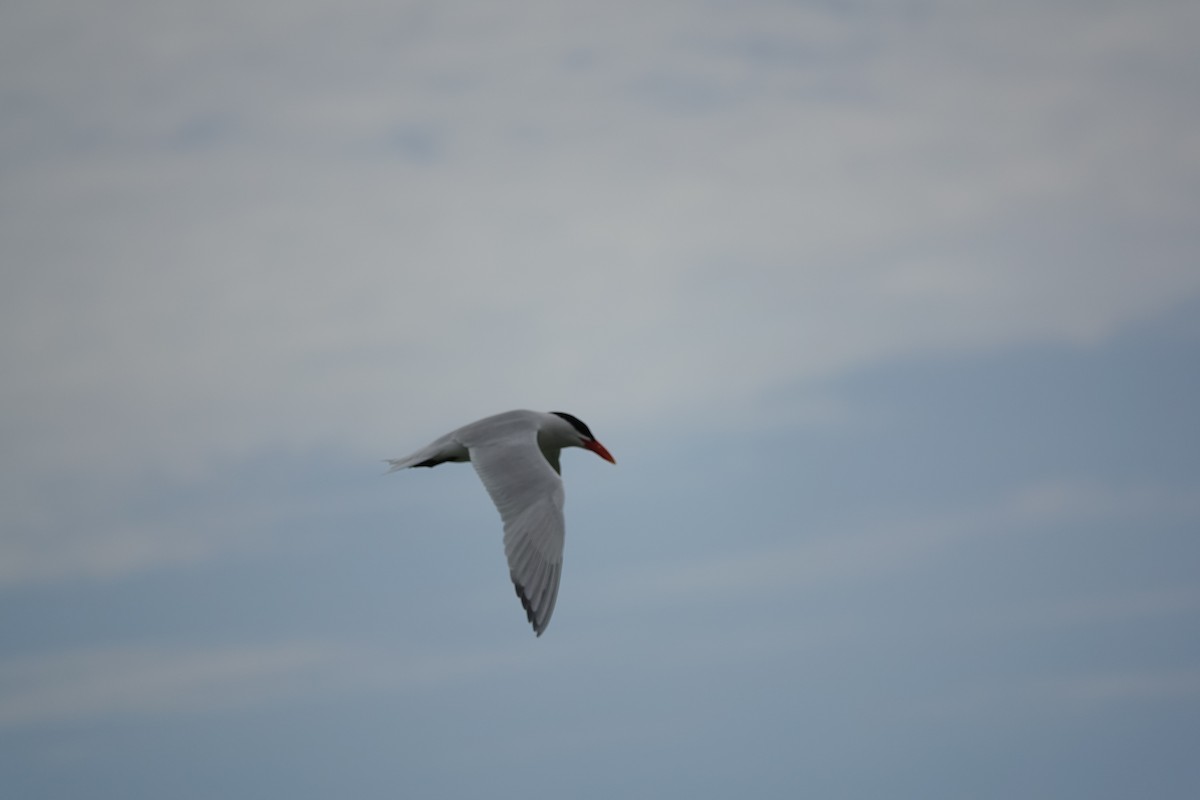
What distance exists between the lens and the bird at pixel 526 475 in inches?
402

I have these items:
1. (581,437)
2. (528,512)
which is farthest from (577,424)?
(528,512)

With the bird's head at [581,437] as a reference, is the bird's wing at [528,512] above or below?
below

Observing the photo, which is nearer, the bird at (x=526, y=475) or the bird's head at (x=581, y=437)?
Answer: the bird at (x=526, y=475)

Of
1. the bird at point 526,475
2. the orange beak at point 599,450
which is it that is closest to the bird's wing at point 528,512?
the bird at point 526,475

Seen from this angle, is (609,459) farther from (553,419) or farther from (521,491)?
(521,491)

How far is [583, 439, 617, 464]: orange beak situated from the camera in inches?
548

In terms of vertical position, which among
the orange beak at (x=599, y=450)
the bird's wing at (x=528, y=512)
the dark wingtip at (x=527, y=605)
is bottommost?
the dark wingtip at (x=527, y=605)

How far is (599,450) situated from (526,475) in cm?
272

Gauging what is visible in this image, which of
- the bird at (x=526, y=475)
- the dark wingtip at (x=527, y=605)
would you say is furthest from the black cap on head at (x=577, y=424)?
the dark wingtip at (x=527, y=605)

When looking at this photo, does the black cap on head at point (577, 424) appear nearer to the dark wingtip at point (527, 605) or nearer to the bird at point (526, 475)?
A: the bird at point (526, 475)

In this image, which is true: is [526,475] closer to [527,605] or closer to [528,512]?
[528,512]

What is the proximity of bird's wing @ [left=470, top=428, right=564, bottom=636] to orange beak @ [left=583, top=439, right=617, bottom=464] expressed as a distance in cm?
168

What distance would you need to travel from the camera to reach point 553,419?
13.3 m

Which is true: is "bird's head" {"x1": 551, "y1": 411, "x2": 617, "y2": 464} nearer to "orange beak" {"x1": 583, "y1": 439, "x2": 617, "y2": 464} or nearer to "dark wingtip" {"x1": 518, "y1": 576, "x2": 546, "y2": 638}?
"orange beak" {"x1": 583, "y1": 439, "x2": 617, "y2": 464}
